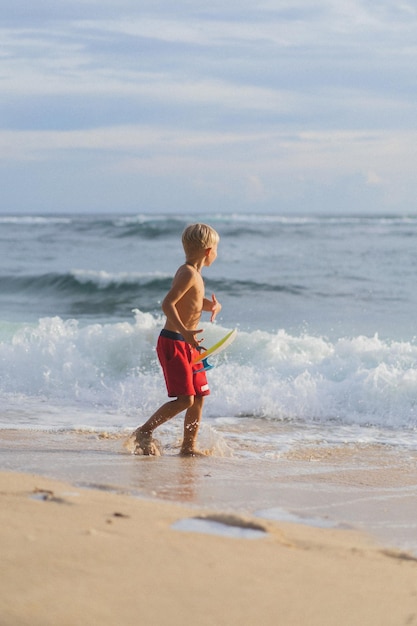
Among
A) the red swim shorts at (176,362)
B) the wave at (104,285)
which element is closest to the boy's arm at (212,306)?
the red swim shorts at (176,362)

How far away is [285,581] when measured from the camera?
2.67 metres

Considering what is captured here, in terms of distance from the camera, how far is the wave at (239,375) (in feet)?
22.8

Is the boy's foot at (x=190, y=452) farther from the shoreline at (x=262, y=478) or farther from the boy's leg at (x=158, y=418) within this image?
the boy's leg at (x=158, y=418)

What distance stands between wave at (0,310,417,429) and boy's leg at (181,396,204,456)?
177cm

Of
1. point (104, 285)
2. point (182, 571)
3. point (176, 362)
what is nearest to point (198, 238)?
point (176, 362)

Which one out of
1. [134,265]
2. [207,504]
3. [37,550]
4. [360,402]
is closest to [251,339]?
[360,402]

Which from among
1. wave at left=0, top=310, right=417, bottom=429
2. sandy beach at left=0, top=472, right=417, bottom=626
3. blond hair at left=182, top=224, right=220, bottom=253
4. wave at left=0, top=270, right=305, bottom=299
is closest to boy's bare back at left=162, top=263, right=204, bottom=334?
blond hair at left=182, top=224, right=220, bottom=253

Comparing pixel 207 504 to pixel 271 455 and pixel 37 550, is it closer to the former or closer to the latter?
pixel 37 550

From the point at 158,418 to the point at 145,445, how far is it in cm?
18

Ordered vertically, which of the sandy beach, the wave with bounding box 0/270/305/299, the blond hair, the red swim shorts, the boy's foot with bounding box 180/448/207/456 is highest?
the blond hair

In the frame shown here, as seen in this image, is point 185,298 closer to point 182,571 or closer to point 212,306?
point 212,306

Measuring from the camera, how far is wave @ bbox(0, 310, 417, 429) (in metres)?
6.94

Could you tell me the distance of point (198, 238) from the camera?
189 inches

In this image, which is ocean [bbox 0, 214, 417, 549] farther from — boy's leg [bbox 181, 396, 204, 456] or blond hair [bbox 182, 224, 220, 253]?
blond hair [bbox 182, 224, 220, 253]
